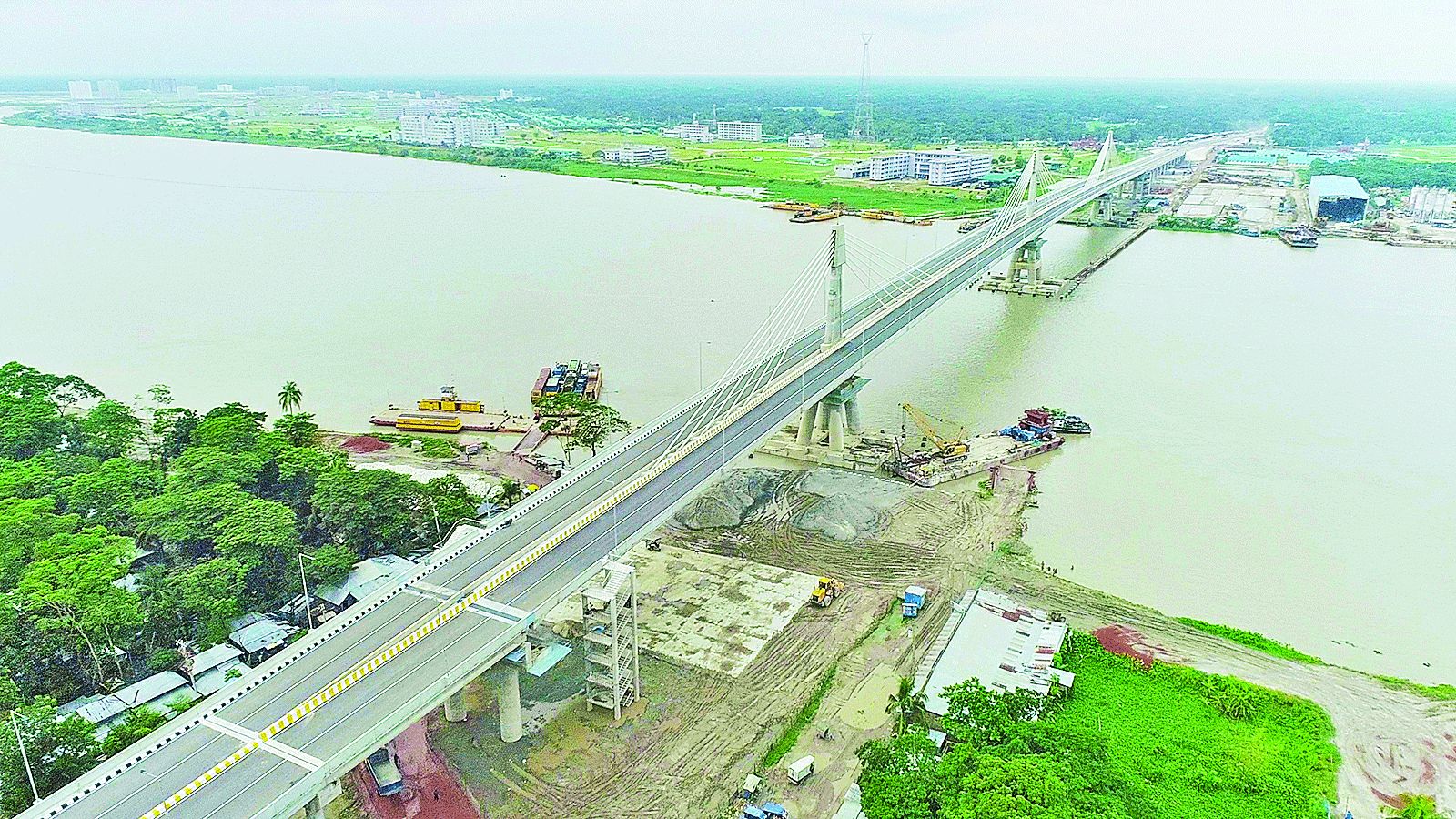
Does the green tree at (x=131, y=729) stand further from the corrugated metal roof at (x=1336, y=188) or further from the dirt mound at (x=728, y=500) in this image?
the corrugated metal roof at (x=1336, y=188)

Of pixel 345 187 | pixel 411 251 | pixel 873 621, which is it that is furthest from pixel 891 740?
pixel 345 187

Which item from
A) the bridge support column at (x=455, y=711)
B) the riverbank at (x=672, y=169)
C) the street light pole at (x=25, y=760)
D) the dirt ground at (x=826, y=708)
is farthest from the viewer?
the riverbank at (x=672, y=169)

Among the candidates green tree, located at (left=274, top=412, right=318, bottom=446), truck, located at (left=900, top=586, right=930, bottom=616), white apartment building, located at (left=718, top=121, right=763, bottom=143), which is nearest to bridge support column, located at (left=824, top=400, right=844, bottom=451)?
truck, located at (left=900, top=586, right=930, bottom=616)

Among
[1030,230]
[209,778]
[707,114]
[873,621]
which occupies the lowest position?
[873,621]

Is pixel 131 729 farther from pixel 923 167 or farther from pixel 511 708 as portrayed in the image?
pixel 923 167

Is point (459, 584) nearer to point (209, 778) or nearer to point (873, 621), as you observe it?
point (209, 778)

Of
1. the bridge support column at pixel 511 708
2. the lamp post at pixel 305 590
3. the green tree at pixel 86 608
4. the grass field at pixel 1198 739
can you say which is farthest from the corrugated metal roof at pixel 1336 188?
the green tree at pixel 86 608
